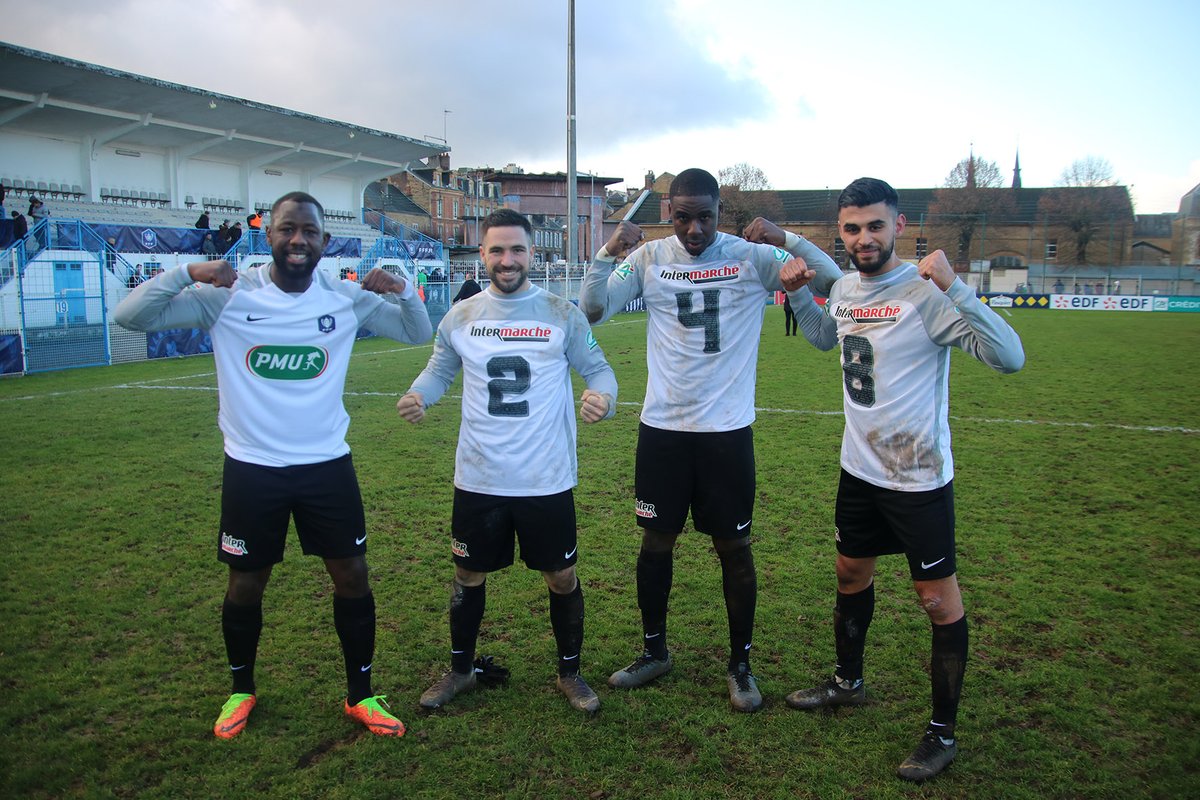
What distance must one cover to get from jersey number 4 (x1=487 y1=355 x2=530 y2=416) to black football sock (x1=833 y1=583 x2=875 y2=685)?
1.85 m

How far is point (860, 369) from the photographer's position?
373cm

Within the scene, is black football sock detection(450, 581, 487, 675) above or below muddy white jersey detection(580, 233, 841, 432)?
below

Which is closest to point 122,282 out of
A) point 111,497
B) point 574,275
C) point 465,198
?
point 111,497

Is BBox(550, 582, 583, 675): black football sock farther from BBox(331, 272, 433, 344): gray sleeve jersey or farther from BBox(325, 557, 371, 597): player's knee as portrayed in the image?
BBox(331, 272, 433, 344): gray sleeve jersey

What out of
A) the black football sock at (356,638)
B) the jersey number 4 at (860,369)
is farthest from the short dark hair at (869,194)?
the black football sock at (356,638)

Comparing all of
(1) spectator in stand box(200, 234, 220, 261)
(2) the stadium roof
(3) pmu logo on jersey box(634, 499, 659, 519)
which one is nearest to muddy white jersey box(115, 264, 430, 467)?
(3) pmu logo on jersey box(634, 499, 659, 519)

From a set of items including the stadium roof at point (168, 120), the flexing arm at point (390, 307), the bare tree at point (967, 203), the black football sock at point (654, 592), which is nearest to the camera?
the flexing arm at point (390, 307)

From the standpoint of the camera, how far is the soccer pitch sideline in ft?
11.1

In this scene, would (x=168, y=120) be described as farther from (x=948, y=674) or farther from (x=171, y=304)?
(x=948, y=674)

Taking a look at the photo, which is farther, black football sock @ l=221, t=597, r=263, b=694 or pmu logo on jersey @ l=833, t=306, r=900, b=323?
black football sock @ l=221, t=597, r=263, b=694

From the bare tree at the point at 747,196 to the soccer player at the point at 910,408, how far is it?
65466 millimetres

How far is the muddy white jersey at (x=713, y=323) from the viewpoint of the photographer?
400cm

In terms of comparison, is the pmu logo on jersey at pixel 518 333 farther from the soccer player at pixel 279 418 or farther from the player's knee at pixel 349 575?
the player's knee at pixel 349 575

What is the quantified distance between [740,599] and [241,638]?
7.93 feet
